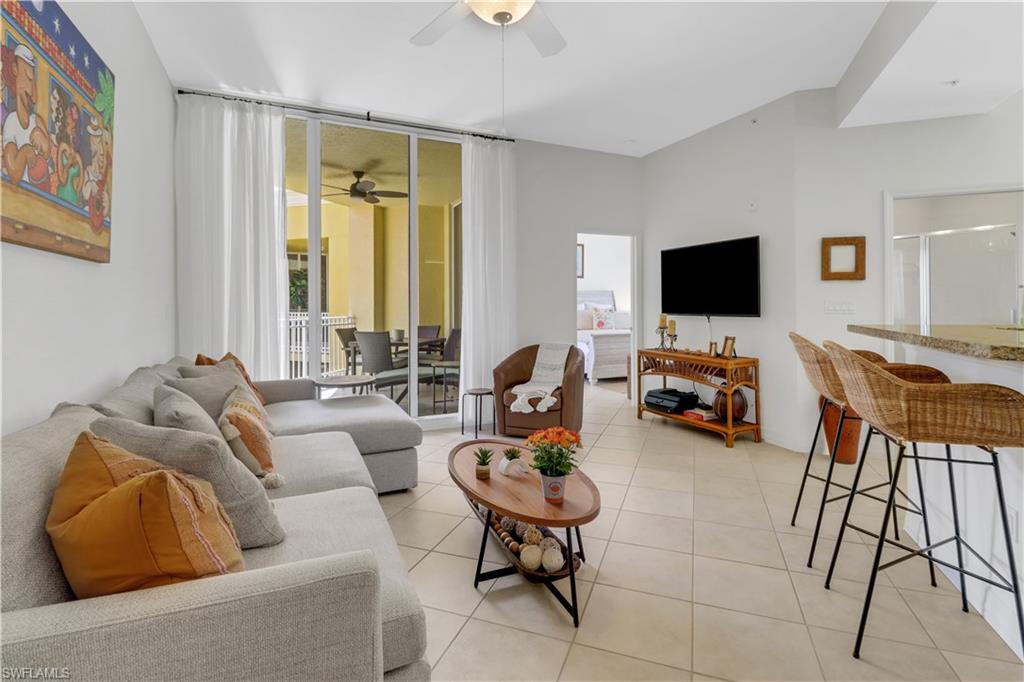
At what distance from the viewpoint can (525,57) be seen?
3285 millimetres

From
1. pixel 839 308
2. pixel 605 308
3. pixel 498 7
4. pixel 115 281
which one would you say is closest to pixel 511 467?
pixel 115 281

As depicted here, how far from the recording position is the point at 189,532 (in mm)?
1011

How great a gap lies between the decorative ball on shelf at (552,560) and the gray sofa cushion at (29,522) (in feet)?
4.87

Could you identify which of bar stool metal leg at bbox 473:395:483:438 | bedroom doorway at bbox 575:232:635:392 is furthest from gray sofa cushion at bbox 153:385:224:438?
bedroom doorway at bbox 575:232:635:392

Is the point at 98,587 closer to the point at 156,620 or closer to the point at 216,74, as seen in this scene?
the point at 156,620

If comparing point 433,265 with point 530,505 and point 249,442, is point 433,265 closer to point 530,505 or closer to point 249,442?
point 249,442

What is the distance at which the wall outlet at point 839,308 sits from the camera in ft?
12.5

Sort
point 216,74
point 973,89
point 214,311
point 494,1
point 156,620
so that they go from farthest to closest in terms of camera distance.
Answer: point 214,311 → point 216,74 → point 973,89 → point 494,1 → point 156,620

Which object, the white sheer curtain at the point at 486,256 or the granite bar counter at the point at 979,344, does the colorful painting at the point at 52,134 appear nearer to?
the granite bar counter at the point at 979,344

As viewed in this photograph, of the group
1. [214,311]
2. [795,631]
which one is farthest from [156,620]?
[214,311]

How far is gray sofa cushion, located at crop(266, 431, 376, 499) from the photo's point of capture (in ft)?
6.54

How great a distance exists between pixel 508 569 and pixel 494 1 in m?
2.85

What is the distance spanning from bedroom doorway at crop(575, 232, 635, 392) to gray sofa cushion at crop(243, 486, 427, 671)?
5575 mm

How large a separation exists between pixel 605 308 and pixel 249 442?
260 inches
